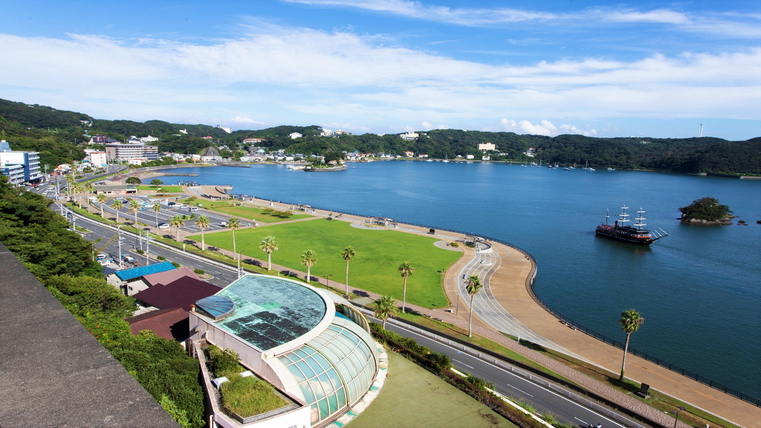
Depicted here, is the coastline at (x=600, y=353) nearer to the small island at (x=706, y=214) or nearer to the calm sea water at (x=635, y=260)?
→ the calm sea water at (x=635, y=260)

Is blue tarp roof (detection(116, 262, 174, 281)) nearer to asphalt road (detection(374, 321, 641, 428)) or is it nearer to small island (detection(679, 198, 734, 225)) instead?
asphalt road (detection(374, 321, 641, 428))

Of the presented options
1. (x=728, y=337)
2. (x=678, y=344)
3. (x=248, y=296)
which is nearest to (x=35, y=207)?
(x=248, y=296)

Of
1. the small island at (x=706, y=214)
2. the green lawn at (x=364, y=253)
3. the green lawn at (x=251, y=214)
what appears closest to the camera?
the green lawn at (x=364, y=253)

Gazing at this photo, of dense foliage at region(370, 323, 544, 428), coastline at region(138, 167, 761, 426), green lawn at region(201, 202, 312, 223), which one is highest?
dense foliage at region(370, 323, 544, 428)

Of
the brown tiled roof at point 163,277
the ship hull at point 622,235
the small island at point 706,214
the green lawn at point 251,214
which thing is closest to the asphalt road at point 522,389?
the brown tiled roof at point 163,277

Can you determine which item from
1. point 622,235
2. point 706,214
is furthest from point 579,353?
point 706,214

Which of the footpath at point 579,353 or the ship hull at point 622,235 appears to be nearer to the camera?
the footpath at point 579,353

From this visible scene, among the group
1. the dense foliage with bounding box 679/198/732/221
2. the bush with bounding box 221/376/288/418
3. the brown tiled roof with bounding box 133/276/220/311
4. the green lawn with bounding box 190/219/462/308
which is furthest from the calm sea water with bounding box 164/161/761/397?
the brown tiled roof with bounding box 133/276/220/311
